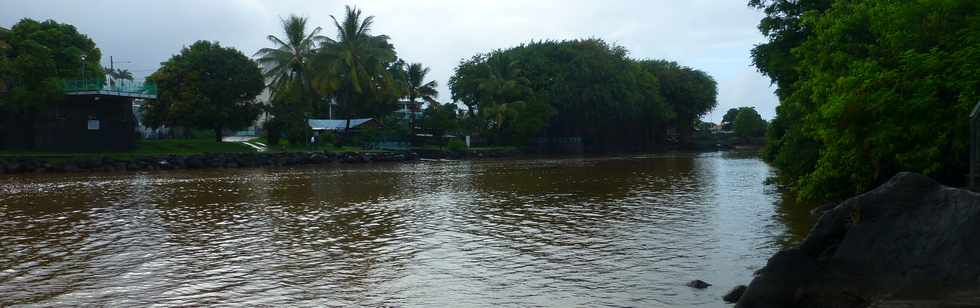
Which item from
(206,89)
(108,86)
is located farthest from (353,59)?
(108,86)

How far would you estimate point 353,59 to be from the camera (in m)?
61.4

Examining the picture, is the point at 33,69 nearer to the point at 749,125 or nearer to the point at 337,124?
the point at 337,124

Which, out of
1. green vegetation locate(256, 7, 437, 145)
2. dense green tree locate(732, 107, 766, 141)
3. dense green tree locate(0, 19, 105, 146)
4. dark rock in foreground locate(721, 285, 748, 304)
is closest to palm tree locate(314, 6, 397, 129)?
green vegetation locate(256, 7, 437, 145)

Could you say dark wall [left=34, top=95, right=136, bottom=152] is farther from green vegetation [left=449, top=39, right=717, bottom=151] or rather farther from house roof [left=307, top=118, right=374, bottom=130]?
green vegetation [left=449, top=39, right=717, bottom=151]

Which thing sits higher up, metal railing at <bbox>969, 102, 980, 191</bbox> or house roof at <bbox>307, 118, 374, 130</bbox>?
house roof at <bbox>307, 118, 374, 130</bbox>

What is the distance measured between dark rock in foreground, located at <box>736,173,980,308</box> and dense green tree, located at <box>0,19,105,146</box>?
48320 millimetres

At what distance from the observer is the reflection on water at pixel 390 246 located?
10.4m

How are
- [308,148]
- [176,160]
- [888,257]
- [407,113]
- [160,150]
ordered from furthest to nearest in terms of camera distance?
[407,113] < [308,148] < [160,150] < [176,160] < [888,257]

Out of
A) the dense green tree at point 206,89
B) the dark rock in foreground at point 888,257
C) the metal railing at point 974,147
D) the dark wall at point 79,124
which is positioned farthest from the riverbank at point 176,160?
the metal railing at point 974,147

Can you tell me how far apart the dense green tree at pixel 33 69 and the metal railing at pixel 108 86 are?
339 mm

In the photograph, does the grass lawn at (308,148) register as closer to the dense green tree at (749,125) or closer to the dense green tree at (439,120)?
the dense green tree at (439,120)

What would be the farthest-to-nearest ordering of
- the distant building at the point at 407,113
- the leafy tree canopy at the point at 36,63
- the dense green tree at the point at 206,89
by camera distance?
the distant building at the point at 407,113 < the dense green tree at the point at 206,89 < the leafy tree canopy at the point at 36,63

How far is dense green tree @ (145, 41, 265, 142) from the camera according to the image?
2243 inches

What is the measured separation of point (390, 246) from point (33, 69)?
42.1 metres
